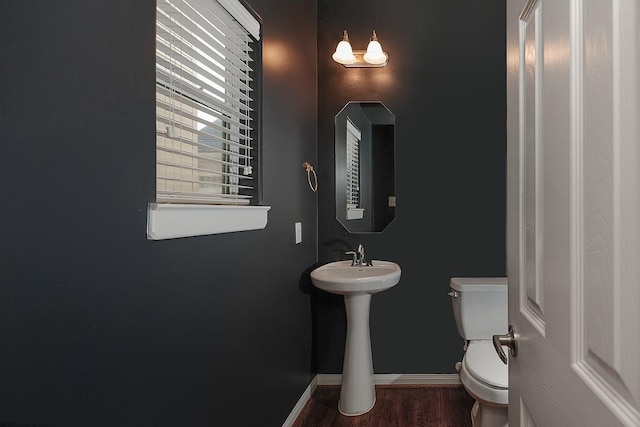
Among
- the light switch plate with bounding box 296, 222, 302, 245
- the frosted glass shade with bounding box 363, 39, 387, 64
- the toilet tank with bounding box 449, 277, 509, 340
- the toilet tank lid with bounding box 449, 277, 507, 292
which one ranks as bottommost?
the toilet tank with bounding box 449, 277, 509, 340

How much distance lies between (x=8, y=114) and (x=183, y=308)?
0.77 meters

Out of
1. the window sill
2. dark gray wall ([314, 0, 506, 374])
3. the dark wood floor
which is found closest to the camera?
the window sill

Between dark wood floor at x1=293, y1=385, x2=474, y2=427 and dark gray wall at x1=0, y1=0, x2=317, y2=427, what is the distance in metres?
0.93

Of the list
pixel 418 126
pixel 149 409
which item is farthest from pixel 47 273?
pixel 418 126

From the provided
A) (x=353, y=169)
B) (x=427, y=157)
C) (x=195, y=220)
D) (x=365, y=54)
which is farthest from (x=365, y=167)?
(x=195, y=220)

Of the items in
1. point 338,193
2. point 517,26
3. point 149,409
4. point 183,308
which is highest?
point 517,26

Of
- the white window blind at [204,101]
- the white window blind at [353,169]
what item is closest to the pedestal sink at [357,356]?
the white window blind at [353,169]

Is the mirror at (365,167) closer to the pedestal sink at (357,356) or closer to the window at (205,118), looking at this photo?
the pedestal sink at (357,356)

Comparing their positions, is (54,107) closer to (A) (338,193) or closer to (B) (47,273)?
(B) (47,273)

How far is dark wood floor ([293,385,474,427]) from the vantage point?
2.53 metres

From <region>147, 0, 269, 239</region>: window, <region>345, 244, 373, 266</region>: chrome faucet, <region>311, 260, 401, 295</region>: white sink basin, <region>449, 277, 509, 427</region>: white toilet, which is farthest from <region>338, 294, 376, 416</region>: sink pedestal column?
<region>147, 0, 269, 239</region>: window

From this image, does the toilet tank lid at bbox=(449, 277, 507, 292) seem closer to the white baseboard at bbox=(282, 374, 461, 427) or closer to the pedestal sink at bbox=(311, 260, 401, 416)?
the pedestal sink at bbox=(311, 260, 401, 416)

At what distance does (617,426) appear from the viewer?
20.4 inches

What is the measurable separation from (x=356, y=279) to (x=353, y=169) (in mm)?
961
